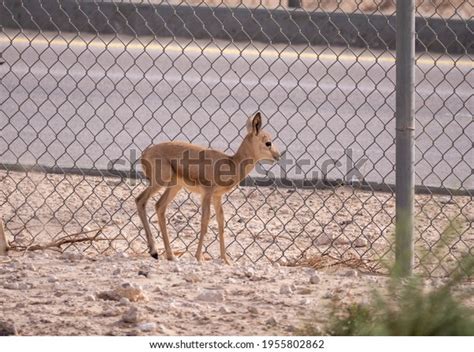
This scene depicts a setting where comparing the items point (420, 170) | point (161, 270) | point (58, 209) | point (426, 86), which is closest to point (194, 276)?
point (161, 270)

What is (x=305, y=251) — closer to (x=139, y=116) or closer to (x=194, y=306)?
(x=194, y=306)

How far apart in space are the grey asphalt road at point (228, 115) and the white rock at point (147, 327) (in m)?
3.07

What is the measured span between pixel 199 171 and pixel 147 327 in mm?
2587

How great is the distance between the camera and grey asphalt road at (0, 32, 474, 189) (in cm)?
891

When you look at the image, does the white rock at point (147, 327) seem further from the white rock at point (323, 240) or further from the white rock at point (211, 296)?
the white rock at point (323, 240)

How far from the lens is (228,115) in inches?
436

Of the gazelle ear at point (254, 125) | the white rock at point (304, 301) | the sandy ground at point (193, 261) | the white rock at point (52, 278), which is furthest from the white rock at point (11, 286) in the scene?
the gazelle ear at point (254, 125)

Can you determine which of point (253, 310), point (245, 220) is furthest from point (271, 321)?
point (245, 220)

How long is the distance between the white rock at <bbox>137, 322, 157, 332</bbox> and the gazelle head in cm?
284

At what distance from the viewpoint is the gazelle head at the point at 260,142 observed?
7.43 meters

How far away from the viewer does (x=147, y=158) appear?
279 inches

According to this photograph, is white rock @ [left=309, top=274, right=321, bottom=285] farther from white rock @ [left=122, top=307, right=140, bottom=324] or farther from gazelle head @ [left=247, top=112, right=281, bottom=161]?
gazelle head @ [left=247, top=112, right=281, bottom=161]

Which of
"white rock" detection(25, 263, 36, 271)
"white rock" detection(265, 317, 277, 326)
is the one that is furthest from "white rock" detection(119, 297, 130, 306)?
"white rock" detection(25, 263, 36, 271)

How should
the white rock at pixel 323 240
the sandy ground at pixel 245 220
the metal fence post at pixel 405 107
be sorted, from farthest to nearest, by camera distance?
the white rock at pixel 323 240
the sandy ground at pixel 245 220
the metal fence post at pixel 405 107
